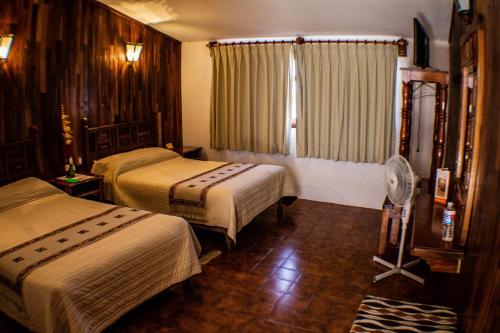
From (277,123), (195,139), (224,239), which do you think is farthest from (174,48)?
(224,239)

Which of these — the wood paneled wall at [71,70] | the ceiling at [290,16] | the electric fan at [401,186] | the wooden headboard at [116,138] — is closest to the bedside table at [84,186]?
the wood paneled wall at [71,70]

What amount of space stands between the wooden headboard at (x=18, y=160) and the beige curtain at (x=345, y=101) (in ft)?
10.2

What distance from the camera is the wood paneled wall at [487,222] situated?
1636 mm

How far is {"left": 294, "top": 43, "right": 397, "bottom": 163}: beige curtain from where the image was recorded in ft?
15.9

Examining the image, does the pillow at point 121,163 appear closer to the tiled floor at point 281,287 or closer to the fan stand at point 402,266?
the tiled floor at point 281,287

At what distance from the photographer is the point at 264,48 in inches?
212

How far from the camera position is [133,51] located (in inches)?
191

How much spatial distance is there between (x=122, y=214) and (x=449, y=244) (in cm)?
228

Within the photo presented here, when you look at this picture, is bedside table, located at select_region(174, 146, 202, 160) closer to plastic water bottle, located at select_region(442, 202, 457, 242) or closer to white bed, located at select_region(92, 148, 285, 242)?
white bed, located at select_region(92, 148, 285, 242)

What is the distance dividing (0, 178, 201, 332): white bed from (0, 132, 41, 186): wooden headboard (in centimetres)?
26

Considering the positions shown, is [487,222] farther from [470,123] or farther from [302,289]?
[302,289]

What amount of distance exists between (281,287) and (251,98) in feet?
9.89

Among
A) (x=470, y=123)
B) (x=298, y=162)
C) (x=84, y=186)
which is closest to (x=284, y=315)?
(x=470, y=123)

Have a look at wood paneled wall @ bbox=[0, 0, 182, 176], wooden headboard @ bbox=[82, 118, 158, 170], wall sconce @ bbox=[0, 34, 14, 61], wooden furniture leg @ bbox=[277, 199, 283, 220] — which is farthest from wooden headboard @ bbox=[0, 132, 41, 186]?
wooden furniture leg @ bbox=[277, 199, 283, 220]
